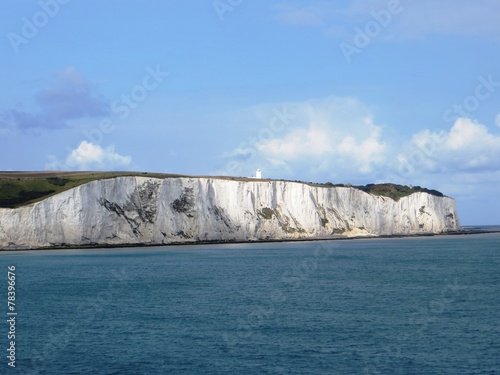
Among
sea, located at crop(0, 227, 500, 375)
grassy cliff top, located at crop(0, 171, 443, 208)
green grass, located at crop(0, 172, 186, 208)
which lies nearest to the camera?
sea, located at crop(0, 227, 500, 375)

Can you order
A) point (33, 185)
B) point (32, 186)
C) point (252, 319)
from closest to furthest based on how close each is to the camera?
point (252, 319), point (32, 186), point (33, 185)

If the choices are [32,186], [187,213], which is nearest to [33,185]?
[32,186]

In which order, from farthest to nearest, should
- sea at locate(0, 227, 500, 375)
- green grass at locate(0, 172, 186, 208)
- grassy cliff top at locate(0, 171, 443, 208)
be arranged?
1. grassy cliff top at locate(0, 171, 443, 208)
2. green grass at locate(0, 172, 186, 208)
3. sea at locate(0, 227, 500, 375)

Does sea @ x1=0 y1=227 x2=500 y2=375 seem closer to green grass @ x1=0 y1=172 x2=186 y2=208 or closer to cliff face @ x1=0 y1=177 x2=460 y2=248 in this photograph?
cliff face @ x1=0 y1=177 x2=460 y2=248

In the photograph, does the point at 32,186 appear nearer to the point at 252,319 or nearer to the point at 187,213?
the point at 187,213

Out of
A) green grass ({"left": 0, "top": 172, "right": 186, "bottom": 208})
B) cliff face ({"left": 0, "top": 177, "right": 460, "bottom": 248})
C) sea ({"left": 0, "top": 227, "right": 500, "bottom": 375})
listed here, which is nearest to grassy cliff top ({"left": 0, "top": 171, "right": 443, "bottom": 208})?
green grass ({"left": 0, "top": 172, "right": 186, "bottom": 208})

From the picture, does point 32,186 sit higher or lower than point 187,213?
higher

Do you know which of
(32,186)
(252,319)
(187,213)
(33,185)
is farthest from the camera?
(187,213)
